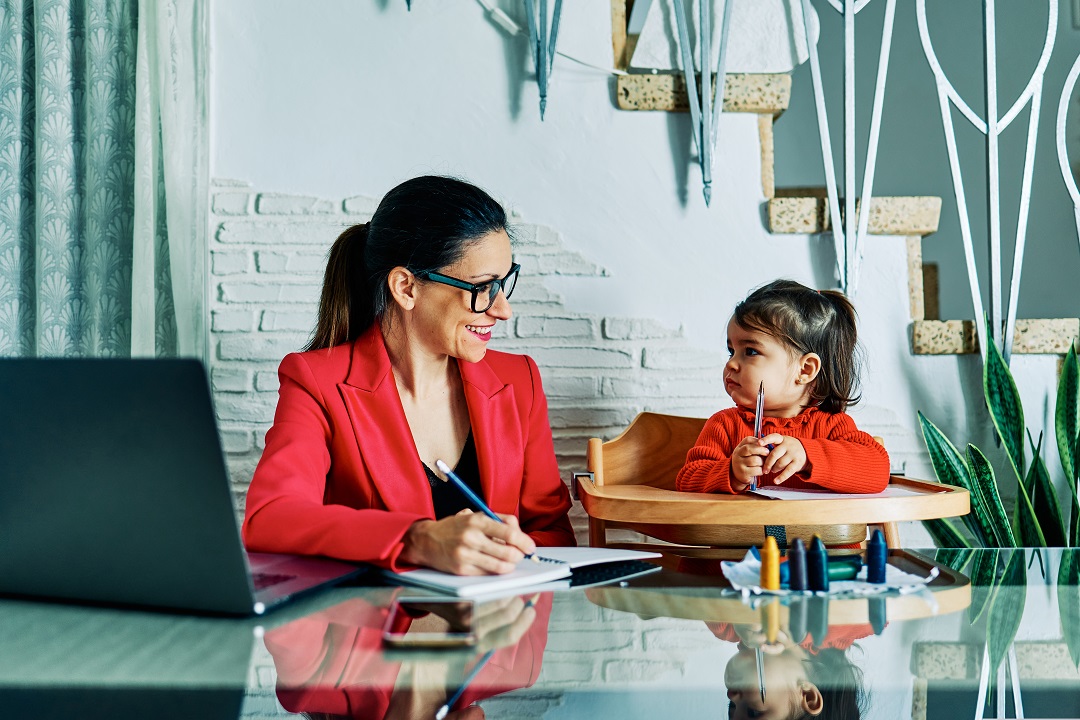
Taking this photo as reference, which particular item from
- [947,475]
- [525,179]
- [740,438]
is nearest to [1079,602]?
[740,438]

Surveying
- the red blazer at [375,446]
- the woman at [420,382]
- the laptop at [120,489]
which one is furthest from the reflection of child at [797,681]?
the woman at [420,382]

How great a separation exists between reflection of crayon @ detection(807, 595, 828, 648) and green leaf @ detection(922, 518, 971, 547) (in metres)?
1.50

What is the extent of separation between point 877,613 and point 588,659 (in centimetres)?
30

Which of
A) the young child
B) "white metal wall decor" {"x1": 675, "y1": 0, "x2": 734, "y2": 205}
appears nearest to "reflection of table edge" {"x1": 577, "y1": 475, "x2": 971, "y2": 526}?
the young child

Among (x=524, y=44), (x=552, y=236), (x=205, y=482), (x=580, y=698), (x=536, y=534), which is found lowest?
(x=536, y=534)

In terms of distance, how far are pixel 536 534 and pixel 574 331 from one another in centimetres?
81

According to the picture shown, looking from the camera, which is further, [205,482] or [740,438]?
[740,438]

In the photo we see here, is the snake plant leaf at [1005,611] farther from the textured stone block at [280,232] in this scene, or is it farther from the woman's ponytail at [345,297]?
the textured stone block at [280,232]

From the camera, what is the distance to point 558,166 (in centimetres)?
233

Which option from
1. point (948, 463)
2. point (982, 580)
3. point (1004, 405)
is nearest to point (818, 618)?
point (982, 580)

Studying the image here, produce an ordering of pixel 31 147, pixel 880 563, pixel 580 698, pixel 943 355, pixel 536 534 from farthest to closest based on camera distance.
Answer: pixel 943 355, pixel 31 147, pixel 536 534, pixel 880 563, pixel 580 698

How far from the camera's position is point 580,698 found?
0.60m

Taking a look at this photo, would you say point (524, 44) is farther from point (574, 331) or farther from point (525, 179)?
point (574, 331)

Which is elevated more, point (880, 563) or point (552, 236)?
point (552, 236)
